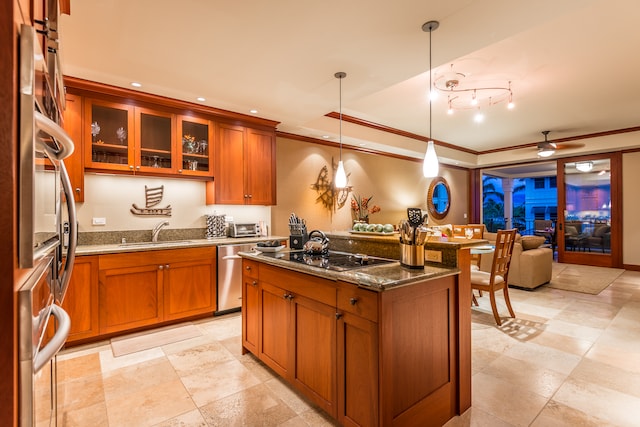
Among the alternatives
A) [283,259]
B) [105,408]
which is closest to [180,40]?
[283,259]

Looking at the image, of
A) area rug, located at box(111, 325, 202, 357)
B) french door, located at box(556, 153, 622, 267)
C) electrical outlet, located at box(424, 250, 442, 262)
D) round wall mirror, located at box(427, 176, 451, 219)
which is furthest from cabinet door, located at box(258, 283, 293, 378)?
french door, located at box(556, 153, 622, 267)

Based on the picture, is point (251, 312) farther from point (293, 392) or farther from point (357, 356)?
point (357, 356)

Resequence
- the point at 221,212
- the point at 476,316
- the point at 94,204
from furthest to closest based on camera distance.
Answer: the point at 221,212 → the point at 476,316 → the point at 94,204

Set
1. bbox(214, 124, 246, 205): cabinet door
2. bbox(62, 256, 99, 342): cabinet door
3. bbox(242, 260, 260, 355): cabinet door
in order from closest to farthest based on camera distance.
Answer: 1. bbox(242, 260, 260, 355): cabinet door
2. bbox(62, 256, 99, 342): cabinet door
3. bbox(214, 124, 246, 205): cabinet door

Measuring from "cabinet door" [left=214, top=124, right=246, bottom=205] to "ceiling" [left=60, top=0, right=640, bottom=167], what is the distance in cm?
36

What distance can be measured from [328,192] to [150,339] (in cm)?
359

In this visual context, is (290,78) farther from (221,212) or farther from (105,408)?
(105,408)

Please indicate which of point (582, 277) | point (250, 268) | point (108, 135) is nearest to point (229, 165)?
point (108, 135)

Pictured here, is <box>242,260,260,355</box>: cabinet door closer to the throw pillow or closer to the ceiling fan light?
the throw pillow

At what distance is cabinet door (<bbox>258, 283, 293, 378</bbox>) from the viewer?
221 centimetres

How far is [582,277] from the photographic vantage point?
582 centimetres

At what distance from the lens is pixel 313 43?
8.29 feet

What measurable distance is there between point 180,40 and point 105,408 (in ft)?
8.98

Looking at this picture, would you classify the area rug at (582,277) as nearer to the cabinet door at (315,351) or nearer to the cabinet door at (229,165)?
the cabinet door at (315,351)
